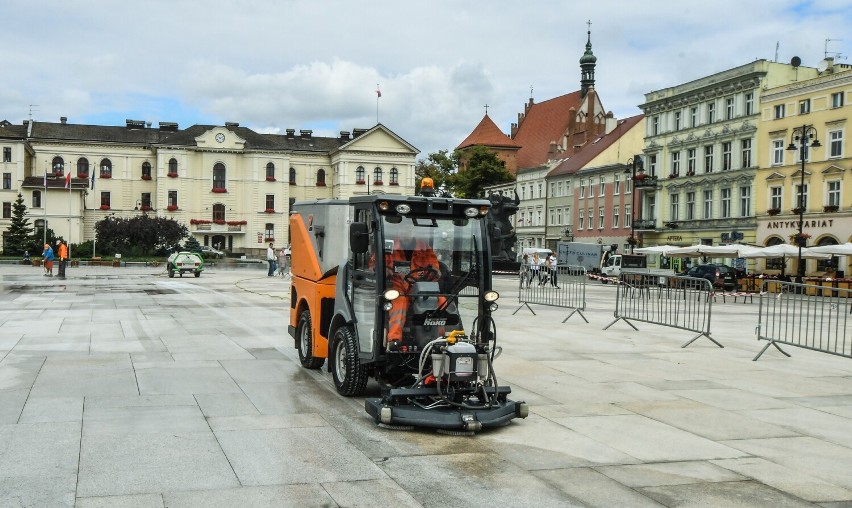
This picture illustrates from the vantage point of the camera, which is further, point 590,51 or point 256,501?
point 590,51

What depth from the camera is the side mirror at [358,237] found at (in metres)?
8.72

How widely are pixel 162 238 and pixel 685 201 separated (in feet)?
145

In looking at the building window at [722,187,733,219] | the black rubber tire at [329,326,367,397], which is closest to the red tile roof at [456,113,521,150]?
the building window at [722,187,733,219]

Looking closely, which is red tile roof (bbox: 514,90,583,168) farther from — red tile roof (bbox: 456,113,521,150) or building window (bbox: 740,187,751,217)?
building window (bbox: 740,187,751,217)

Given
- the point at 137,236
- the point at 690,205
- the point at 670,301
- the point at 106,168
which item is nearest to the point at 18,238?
the point at 137,236

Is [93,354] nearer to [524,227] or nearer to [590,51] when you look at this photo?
[524,227]

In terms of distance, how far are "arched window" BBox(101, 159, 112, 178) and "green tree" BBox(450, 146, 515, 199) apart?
130 ft

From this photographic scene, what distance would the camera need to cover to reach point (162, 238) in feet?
241

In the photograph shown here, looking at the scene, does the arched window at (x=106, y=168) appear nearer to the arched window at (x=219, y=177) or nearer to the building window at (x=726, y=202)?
the arched window at (x=219, y=177)

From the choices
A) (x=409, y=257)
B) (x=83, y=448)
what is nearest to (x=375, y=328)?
(x=409, y=257)

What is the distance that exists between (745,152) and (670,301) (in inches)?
1673

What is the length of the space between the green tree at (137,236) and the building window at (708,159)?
148 feet

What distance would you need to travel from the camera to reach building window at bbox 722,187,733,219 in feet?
188

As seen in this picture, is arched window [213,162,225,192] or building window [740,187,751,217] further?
arched window [213,162,225,192]
